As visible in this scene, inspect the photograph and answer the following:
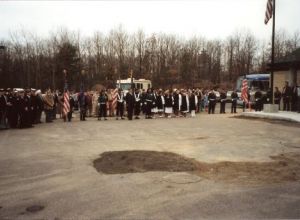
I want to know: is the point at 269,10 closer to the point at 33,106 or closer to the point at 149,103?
the point at 149,103

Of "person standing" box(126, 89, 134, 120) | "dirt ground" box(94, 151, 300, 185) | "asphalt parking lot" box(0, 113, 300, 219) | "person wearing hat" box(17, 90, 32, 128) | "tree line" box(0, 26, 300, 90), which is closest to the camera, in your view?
"asphalt parking lot" box(0, 113, 300, 219)

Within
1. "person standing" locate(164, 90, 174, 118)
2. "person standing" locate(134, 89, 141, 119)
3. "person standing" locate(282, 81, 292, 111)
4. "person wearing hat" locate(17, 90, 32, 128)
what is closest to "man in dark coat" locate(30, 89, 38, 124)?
"person wearing hat" locate(17, 90, 32, 128)

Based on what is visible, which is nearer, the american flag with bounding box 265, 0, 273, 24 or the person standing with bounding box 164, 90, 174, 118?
the american flag with bounding box 265, 0, 273, 24

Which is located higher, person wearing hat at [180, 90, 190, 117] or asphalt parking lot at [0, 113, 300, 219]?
person wearing hat at [180, 90, 190, 117]

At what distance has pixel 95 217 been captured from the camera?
6691 mm

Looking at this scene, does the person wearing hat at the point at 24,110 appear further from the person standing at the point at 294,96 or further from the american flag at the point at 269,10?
the person standing at the point at 294,96

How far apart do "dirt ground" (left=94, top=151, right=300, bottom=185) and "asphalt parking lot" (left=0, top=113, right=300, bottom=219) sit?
0.99 ft

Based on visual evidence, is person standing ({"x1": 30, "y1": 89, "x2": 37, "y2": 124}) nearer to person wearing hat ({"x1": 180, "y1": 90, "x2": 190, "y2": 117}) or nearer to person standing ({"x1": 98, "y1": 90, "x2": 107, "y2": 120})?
person standing ({"x1": 98, "y1": 90, "x2": 107, "y2": 120})

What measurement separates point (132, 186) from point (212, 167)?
2.84 m

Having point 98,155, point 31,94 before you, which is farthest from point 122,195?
point 31,94

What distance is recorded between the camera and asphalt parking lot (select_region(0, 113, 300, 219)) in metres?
7.01

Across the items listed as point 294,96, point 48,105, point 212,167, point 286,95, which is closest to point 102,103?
point 48,105

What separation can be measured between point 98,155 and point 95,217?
19.6 feet

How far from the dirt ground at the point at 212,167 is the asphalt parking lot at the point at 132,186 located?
0.99ft
